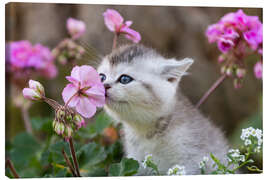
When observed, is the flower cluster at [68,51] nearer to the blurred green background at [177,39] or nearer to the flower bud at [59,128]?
the flower bud at [59,128]

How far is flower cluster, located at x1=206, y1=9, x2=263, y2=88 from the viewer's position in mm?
1415

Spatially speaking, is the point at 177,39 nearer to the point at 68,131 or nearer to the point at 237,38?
the point at 237,38

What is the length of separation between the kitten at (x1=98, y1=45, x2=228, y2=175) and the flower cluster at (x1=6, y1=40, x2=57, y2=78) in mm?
403

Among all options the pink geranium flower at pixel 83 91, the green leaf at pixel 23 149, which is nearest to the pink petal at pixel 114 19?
the pink geranium flower at pixel 83 91

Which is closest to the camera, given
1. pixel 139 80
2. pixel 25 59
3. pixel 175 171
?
pixel 175 171

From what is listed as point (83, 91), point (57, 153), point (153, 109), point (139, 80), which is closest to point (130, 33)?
point (139, 80)

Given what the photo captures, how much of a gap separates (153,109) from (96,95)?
13.4 inches

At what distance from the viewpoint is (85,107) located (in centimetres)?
98

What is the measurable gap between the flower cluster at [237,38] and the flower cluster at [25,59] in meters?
0.79

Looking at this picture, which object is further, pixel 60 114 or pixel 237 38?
pixel 237 38

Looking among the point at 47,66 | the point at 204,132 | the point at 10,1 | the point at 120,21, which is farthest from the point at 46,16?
the point at 204,132

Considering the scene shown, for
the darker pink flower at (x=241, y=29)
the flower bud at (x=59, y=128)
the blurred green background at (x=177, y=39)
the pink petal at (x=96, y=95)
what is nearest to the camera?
the flower bud at (x=59, y=128)

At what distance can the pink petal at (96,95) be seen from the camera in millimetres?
998
